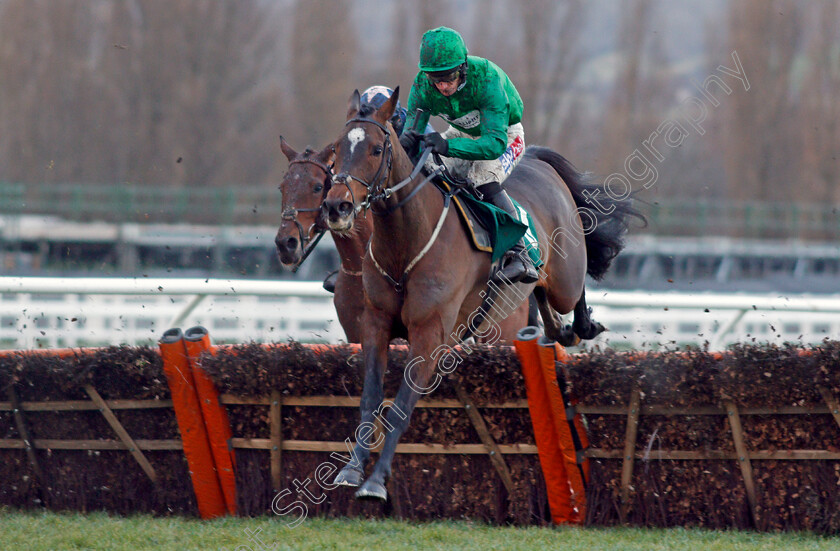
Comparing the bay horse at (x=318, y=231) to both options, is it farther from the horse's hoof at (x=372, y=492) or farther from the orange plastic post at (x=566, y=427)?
the horse's hoof at (x=372, y=492)

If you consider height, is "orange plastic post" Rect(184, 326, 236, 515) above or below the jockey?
below

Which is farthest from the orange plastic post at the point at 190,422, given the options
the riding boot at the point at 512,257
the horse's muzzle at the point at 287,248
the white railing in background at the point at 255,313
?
the white railing in background at the point at 255,313

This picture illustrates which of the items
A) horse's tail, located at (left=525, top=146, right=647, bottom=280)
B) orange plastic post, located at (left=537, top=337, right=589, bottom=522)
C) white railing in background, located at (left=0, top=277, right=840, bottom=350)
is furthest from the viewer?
white railing in background, located at (left=0, top=277, right=840, bottom=350)

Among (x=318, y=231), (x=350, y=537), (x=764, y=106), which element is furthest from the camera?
(x=764, y=106)

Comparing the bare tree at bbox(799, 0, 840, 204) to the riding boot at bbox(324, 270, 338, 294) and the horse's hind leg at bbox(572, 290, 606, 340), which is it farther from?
the riding boot at bbox(324, 270, 338, 294)

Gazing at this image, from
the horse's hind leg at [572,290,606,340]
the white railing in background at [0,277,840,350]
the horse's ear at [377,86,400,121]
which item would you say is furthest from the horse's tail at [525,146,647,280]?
the horse's ear at [377,86,400,121]

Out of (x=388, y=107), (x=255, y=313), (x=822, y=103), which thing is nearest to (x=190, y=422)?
(x=388, y=107)

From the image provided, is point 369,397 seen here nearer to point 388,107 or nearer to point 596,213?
point 388,107

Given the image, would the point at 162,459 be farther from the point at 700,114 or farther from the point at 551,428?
the point at 700,114

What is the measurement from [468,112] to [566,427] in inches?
63.5

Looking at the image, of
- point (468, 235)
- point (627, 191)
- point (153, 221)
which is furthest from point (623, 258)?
point (468, 235)

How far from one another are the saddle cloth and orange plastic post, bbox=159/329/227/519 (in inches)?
58.0

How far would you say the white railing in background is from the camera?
7441 mm

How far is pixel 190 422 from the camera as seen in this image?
4.69 metres
